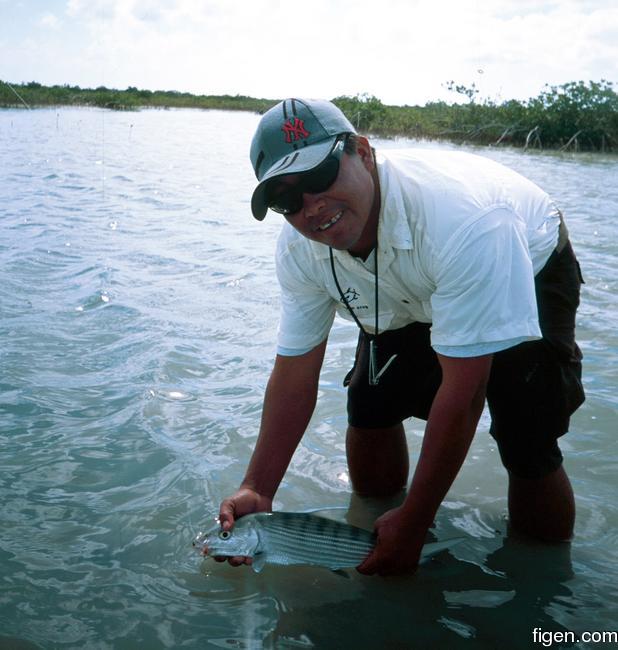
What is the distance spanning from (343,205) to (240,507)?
132 cm

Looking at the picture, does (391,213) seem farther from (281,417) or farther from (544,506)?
(544,506)

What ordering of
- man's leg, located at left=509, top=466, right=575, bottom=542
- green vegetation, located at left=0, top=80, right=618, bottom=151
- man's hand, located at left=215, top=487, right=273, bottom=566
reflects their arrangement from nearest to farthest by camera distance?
man's hand, located at left=215, top=487, right=273, bottom=566
man's leg, located at left=509, top=466, right=575, bottom=542
green vegetation, located at left=0, top=80, right=618, bottom=151

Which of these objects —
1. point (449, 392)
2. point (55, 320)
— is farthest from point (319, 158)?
point (55, 320)

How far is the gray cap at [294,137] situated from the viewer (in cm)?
277

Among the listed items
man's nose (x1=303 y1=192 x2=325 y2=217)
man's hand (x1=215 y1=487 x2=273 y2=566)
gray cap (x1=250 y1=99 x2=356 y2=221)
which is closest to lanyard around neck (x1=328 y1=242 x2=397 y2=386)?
man's nose (x1=303 y1=192 x2=325 y2=217)

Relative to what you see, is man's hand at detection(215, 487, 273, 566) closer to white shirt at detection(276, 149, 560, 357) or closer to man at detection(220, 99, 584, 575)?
man at detection(220, 99, 584, 575)

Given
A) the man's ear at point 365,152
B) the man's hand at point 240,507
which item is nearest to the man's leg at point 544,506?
the man's hand at point 240,507

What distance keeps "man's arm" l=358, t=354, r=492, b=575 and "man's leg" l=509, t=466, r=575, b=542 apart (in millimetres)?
838

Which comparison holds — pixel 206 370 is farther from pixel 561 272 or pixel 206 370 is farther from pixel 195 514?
pixel 561 272

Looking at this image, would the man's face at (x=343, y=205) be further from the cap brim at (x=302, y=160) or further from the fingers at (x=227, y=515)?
the fingers at (x=227, y=515)

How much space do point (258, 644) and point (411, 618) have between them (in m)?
0.65

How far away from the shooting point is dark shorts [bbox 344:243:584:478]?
11.1 ft

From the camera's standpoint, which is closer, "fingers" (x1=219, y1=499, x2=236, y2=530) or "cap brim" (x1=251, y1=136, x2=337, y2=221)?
"cap brim" (x1=251, y1=136, x2=337, y2=221)

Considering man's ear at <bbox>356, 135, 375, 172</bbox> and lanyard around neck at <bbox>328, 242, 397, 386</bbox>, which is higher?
man's ear at <bbox>356, 135, 375, 172</bbox>
